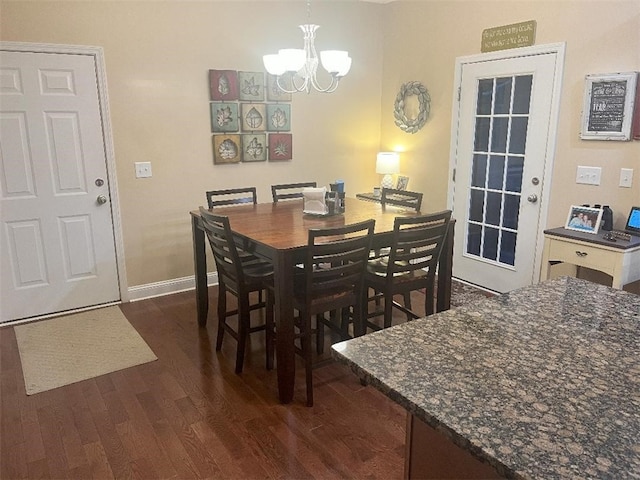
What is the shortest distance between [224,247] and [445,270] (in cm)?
150

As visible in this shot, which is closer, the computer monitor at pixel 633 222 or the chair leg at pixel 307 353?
the chair leg at pixel 307 353

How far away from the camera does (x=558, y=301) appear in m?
1.52

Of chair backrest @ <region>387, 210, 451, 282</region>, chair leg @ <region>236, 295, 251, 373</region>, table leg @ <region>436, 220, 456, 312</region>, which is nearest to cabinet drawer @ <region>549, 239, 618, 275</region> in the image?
table leg @ <region>436, 220, 456, 312</region>

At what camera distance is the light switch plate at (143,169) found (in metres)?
3.95

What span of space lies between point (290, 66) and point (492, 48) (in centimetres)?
191

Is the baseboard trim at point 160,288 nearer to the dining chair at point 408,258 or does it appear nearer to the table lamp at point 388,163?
the dining chair at point 408,258

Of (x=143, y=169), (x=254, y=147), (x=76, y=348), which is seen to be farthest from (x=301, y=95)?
(x=76, y=348)

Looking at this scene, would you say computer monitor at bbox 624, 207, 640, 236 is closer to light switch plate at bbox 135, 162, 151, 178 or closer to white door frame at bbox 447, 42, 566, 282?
white door frame at bbox 447, 42, 566, 282

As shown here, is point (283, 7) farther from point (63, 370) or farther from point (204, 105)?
point (63, 370)

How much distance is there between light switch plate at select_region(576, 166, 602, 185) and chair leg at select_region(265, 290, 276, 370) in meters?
2.40

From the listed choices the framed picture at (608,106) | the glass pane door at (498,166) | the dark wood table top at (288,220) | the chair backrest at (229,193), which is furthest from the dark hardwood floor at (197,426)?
the framed picture at (608,106)

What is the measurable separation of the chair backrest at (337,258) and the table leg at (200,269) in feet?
3.89

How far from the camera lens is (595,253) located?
3033 mm

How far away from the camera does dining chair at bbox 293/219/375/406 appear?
2.53m
